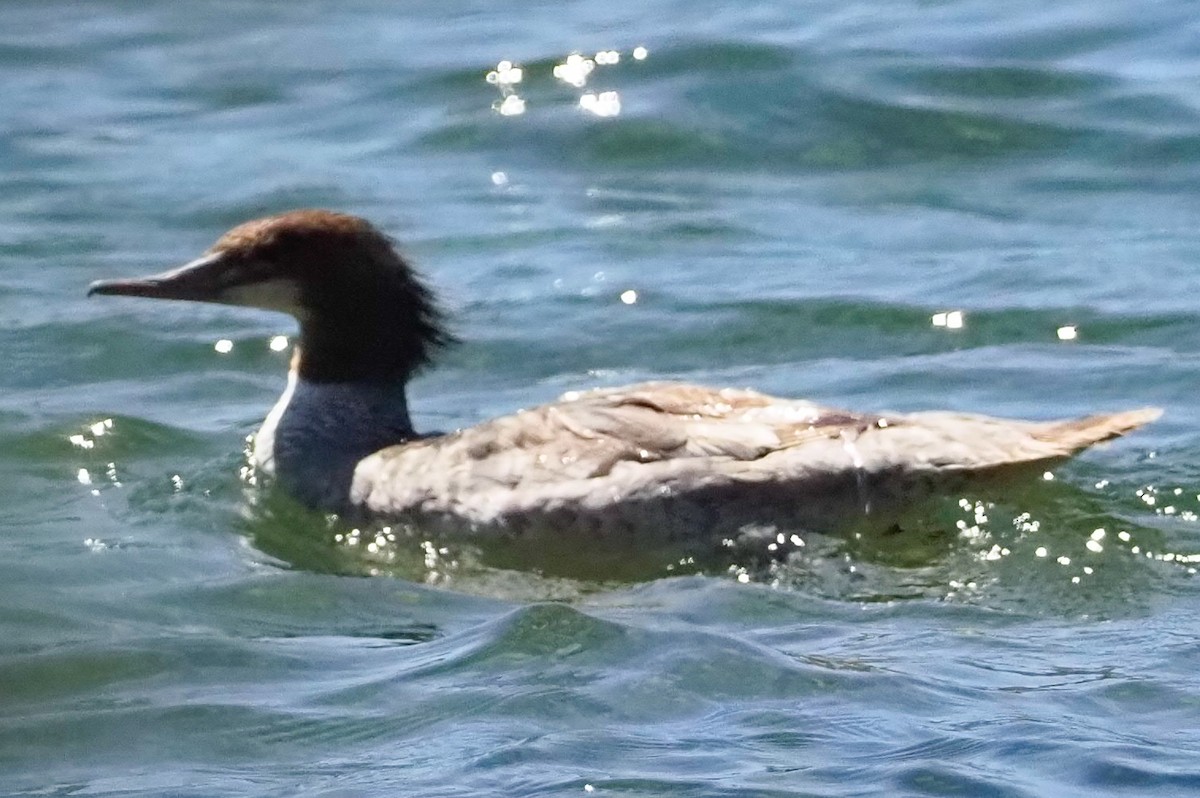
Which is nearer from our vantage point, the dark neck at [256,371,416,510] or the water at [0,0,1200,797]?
the water at [0,0,1200,797]

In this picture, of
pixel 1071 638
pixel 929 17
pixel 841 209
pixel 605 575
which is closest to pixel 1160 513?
pixel 1071 638

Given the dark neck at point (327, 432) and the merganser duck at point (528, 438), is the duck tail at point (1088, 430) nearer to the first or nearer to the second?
the merganser duck at point (528, 438)

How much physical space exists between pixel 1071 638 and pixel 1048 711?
0.78 meters

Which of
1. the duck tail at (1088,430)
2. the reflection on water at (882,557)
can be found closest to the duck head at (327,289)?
the reflection on water at (882,557)

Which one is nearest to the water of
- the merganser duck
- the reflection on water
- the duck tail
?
the reflection on water

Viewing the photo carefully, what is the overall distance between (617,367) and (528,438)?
2204mm

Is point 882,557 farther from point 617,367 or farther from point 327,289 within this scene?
point 617,367

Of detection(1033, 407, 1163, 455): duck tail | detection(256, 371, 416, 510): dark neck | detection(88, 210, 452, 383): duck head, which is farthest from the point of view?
detection(88, 210, 452, 383): duck head

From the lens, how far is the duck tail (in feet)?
25.3

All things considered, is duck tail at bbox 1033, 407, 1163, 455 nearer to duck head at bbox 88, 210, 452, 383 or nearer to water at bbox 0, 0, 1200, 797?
water at bbox 0, 0, 1200, 797

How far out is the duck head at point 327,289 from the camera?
9.07 metres

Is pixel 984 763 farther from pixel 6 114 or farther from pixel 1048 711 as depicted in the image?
pixel 6 114

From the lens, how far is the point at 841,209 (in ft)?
41.3

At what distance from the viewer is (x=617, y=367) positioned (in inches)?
408
